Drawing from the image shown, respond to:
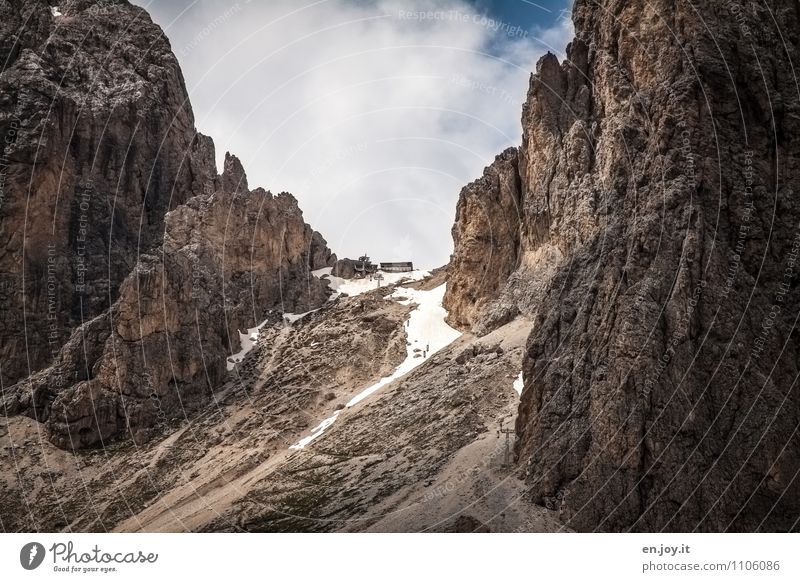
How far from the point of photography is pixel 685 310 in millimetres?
40469

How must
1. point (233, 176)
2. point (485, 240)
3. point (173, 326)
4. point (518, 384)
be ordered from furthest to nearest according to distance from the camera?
point (233, 176)
point (485, 240)
point (173, 326)
point (518, 384)

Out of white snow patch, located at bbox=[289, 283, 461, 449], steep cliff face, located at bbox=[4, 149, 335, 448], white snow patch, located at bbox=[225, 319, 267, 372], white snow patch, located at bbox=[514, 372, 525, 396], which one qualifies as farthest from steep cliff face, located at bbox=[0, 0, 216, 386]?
white snow patch, located at bbox=[514, 372, 525, 396]

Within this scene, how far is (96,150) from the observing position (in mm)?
104000

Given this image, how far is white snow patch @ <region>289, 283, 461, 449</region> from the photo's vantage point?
80.5 metres

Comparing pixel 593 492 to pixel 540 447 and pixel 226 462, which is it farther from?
pixel 226 462

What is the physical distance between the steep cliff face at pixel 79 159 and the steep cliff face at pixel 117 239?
7.6 inches

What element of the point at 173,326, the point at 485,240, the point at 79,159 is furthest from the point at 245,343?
the point at 485,240

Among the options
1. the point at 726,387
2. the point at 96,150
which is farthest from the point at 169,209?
the point at 726,387

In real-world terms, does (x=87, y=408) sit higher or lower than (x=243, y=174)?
lower

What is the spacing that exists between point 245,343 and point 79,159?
3627cm

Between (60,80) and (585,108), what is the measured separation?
78.0 m

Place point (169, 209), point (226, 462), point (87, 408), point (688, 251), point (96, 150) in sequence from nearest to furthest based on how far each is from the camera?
point (688, 251) → point (226, 462) → point (87, 408) → point (96, 150) → point (169, 209)
